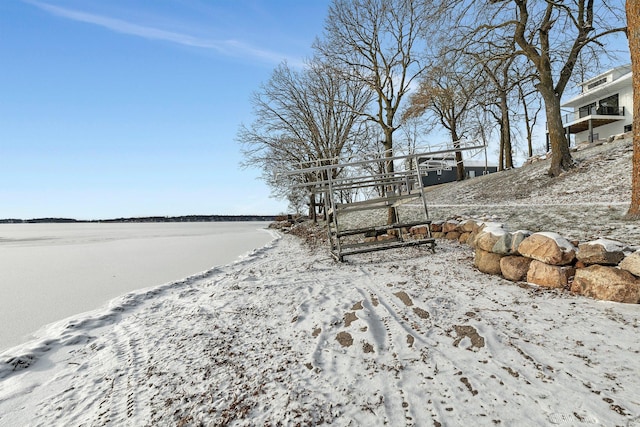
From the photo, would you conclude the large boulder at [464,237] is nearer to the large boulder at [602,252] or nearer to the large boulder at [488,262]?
the large boulder at [488,262]

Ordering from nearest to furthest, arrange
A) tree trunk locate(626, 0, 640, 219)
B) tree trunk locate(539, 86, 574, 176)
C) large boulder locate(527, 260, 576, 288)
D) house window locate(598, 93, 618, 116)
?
1. large boulder locate(527, 260, 576, 288)
2. tree trunk locate(626, 0, 640, 219)
3. tree trunk locate(539, 86, 574, 176)
4. house window locate(598, 93, 618, 116)

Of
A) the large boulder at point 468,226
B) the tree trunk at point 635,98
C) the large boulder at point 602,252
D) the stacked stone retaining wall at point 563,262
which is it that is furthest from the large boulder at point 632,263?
the large boulder at point 468,226

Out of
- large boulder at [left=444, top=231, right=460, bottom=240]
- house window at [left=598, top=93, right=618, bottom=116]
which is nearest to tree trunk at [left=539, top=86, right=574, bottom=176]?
large boulder at [left=444, top=231, right=460, bottom=240]

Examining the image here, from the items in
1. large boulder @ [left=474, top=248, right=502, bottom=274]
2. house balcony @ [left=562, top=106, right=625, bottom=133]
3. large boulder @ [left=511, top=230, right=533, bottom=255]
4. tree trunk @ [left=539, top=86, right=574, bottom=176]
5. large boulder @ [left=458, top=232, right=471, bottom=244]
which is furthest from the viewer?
house balcony @ [left=562, top=106, right=625, bottom=133]

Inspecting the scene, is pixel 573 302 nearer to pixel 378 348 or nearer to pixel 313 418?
pixel 378 348

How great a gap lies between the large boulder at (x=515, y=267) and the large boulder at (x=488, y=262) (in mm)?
153

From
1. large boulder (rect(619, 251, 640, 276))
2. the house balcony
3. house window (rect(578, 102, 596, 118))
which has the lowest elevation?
large boulder (rect(619, 251, 640, 276))

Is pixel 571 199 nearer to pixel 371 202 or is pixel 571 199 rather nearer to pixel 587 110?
pixel 371 202

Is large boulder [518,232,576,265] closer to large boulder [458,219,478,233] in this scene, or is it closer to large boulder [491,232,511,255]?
large boulder [491,232,511,255]

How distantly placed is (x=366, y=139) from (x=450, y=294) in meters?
16.7

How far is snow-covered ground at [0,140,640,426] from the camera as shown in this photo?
188 centimetres

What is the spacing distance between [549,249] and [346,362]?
3.03 meters

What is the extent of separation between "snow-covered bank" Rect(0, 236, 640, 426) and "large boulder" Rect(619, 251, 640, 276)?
1.43ft

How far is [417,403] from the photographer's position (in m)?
1.92
